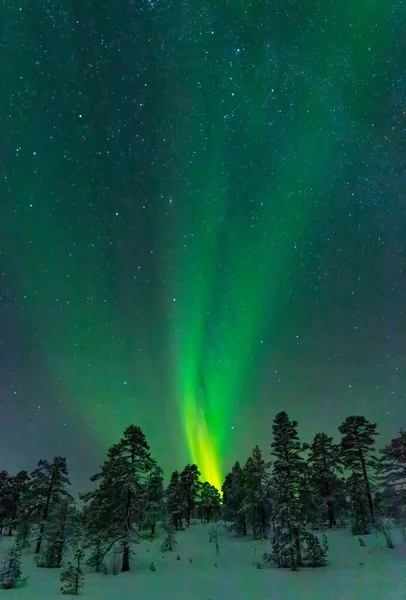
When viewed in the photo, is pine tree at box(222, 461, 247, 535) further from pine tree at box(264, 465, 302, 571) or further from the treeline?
pine tree at box(264, 465, 302, 571)

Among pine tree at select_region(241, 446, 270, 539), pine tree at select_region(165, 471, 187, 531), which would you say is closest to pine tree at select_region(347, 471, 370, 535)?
pine tree at select_region(241, 446, 270, 539)

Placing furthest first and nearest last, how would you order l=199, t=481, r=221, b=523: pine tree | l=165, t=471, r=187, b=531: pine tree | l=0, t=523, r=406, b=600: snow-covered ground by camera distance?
l=199, t=481, r=221, b=523: pine tree, l=165, t=471, r=187, b=531: pine tree, l=0, t=523, r=406, b=600: snow-covered ground

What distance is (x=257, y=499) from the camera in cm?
4416

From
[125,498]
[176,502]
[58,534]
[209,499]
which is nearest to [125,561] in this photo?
[125,498]

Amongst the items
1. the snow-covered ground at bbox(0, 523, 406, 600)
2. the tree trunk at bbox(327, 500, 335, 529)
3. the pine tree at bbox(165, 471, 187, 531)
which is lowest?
the snow-covered ground at bbox(0, 523, 406, 600)

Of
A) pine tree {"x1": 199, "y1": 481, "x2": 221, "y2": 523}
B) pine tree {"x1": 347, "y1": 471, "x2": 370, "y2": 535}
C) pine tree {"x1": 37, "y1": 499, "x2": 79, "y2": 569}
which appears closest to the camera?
pine tree {"x1": 37, "y1": 499, "x2": 79, "y2": 569}

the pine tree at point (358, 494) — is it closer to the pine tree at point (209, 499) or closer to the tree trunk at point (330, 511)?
the tree trunk at point (330, 511)

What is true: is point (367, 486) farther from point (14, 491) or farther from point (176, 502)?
point (14, 491)

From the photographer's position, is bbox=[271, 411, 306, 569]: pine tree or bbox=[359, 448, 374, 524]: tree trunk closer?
bbox=[271, 411, 306, 569]: pine tree

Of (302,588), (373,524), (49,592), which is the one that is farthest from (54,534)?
(373,524)

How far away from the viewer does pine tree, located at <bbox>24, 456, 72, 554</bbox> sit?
39719 millimetres

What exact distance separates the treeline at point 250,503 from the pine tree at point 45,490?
10 cm

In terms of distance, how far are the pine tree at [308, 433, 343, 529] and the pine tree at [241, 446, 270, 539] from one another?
5.66 metres

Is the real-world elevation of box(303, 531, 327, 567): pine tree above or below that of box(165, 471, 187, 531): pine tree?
below
